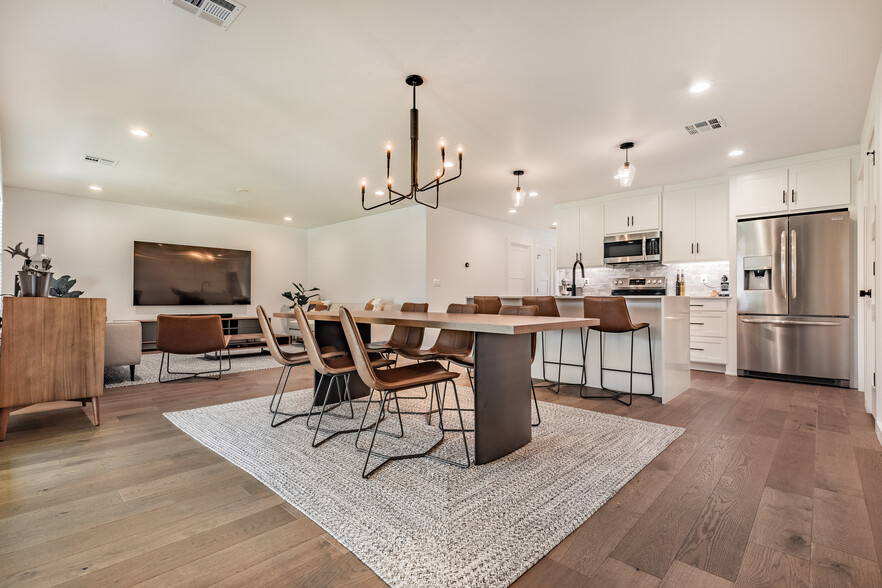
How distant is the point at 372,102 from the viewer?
3.21 m

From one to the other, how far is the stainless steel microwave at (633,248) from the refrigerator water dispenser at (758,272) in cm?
109

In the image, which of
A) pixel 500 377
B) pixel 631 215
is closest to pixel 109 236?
pixel 500 377

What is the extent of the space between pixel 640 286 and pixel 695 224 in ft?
3.61

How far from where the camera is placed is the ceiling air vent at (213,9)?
7.02 feet

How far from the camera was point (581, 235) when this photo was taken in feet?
21.1

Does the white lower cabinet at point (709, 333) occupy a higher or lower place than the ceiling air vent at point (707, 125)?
lower

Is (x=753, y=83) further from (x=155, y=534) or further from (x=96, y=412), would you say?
(x=96, y=412)

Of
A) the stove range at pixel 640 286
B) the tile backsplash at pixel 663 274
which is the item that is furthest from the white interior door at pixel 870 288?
the stove range at pixel 640 286

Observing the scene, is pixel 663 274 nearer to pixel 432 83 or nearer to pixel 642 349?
pixel 642 349

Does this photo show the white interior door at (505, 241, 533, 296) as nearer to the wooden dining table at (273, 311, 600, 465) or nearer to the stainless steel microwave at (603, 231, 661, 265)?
the stainless steel microwave at (603, 231, 661, 265)

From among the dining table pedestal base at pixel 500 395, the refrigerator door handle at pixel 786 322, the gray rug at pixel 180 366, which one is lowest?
the gray rug at pixel 180 366

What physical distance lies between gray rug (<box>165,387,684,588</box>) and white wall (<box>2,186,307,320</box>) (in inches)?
206

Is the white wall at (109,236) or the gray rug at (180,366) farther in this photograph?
the white wall at (109,236)

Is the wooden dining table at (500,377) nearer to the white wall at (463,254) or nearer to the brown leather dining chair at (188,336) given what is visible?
the brown leather dining chair at (188,336)
